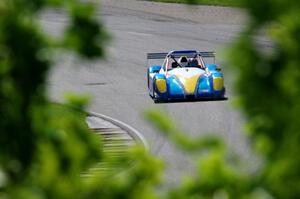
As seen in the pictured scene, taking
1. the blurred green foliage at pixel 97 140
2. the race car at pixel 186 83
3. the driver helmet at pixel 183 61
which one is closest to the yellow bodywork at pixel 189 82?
the race car at pixel 186 83

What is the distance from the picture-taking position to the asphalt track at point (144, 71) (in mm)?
19516

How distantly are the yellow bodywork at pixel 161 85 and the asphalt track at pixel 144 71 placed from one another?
0.36m

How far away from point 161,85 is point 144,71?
4988 mm

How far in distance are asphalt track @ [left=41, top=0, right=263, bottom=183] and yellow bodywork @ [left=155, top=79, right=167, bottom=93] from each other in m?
0.36

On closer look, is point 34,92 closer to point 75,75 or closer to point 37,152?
point 37,152

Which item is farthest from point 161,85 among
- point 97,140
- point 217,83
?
point 97,140

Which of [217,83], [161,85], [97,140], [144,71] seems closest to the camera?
[97,140]

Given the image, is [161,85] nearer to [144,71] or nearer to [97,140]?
[144,71]

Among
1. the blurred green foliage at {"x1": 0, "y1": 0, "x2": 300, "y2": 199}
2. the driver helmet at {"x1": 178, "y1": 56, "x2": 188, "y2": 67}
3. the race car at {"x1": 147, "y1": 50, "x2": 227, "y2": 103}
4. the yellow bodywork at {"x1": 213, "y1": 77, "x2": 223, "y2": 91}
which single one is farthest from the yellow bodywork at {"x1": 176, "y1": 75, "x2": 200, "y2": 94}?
the blurred green foliage at {"x1": 0, "y1": 0, "x2": 300, "y2": 199}

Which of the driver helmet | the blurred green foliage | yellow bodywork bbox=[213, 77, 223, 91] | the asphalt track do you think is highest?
the blurred green foliage

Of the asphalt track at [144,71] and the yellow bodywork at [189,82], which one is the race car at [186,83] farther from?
the asphalt track at [144,71]

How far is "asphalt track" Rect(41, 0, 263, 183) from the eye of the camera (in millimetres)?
19516

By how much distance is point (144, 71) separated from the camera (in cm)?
2683

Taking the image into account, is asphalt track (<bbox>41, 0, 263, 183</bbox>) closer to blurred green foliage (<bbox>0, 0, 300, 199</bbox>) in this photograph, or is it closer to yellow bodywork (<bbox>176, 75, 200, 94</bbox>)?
yellow bodywork (<bbox>176, 75, 200, 94</bbox>)
